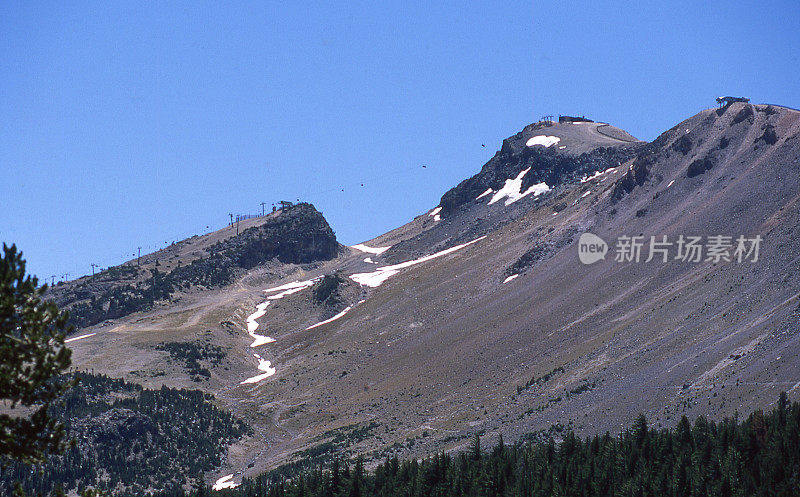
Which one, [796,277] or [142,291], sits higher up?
[142,291]

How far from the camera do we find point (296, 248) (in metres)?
194

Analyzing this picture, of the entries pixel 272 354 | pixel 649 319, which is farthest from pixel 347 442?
pixel 272 354

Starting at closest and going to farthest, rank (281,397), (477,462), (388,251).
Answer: (477,462), (281,397), (388,251)

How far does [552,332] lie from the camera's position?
104m

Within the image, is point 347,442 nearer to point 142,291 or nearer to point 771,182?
point 771,182

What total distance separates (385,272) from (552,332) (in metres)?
63.3

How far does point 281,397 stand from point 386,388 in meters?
16.4

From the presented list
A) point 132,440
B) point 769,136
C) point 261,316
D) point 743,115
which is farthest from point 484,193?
point 132,440

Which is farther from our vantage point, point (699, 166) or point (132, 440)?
point (699, 166)

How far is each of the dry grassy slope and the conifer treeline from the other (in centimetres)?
977

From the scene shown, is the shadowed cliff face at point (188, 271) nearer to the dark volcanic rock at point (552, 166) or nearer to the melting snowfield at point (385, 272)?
the melting snowfield at point (385, 272)

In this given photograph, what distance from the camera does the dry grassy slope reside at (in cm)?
7856

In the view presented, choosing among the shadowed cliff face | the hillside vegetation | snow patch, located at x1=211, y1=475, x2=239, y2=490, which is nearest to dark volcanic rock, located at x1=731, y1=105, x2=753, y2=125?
the hillside vegetation

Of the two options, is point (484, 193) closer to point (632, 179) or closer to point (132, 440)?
point (632, 179)
